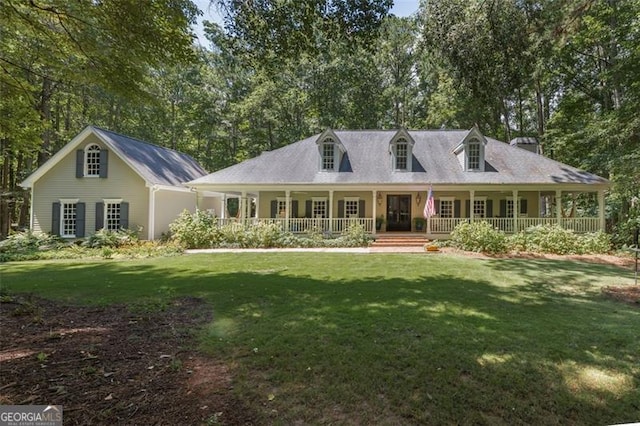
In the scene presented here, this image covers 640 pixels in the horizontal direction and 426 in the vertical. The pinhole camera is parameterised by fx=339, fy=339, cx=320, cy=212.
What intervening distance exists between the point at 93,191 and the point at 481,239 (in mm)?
19111

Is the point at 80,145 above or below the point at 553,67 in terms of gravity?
below

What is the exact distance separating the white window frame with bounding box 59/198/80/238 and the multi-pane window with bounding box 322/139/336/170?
519 inches

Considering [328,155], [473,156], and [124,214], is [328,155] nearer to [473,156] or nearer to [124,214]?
[473,156]

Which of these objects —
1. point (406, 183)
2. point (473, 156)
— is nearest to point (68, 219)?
point (406, 183)

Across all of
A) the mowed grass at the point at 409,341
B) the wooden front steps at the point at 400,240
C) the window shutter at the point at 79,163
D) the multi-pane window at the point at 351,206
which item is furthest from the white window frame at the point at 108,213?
the wooden front steps at the point at 400,240

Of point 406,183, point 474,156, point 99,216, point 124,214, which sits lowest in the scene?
point 99,216

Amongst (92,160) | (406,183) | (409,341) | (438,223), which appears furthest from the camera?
(92,160)

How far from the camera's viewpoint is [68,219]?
1784cm

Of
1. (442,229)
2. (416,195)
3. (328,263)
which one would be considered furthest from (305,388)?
(416,195)

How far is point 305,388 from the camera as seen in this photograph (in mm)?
3262

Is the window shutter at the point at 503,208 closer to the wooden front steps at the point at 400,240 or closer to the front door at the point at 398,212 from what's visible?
the front door at the point at 398,212

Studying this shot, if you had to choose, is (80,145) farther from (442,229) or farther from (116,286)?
(442,229)

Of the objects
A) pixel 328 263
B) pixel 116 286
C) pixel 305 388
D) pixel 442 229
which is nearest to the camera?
pixel 305 388

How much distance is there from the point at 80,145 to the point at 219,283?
15230mm
